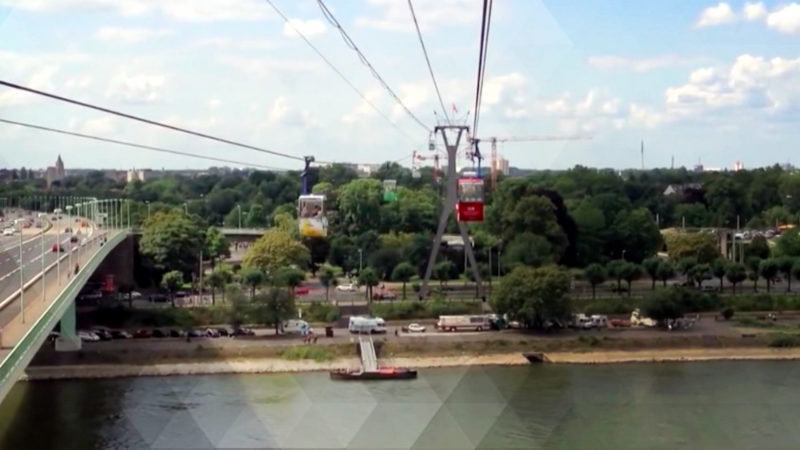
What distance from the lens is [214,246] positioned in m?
13.1

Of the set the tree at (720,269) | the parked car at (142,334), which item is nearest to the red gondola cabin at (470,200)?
the tree at (720,269)

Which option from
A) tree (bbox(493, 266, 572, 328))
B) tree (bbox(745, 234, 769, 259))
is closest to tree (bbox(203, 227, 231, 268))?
tree (bbox(493, 266, 572, 328))

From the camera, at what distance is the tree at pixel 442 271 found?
11875 mm

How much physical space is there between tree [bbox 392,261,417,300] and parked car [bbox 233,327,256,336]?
190 centimetres

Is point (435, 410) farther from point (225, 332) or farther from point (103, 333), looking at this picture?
point (103, 333)

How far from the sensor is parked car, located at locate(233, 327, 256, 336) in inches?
374

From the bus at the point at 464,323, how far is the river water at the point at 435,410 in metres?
0.94

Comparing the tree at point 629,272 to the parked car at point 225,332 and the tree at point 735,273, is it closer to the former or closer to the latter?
the tree at point 735,273

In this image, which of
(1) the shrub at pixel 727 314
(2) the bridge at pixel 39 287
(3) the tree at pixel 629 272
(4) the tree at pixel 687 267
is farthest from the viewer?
(4) the tree at pixel 687 267

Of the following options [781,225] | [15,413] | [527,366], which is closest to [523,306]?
[527,366]

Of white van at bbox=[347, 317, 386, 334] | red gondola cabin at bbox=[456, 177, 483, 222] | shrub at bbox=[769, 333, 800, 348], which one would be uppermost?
red gondola cabin at bbox=[456, 177, 483, 222]

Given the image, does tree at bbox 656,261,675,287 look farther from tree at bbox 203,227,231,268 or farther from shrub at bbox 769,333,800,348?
tree at bbox 203,227,231,268

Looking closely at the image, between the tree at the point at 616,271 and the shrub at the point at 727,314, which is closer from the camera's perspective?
the shrub at the point at 727,314

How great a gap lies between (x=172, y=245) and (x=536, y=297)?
3.85 metres
